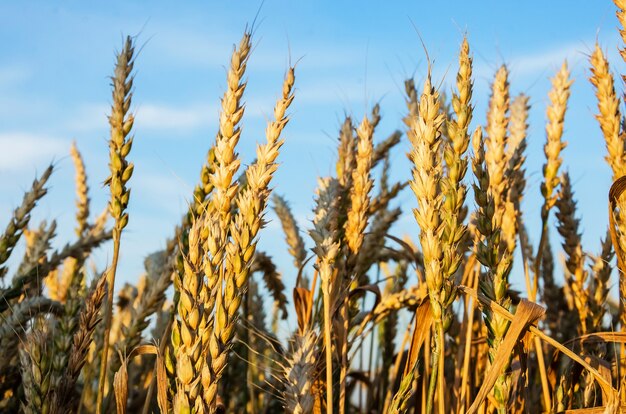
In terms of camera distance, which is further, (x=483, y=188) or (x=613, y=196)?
(x=613, y=196)

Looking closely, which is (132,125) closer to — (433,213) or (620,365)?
Result: (433,213)

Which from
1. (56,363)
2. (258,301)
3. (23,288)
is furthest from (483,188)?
(258,301)

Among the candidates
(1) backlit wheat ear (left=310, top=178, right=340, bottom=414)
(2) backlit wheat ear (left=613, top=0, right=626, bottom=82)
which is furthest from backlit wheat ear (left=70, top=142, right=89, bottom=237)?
(2) backlit wheat ear (left=613, top=0, right=626, bottom=82)

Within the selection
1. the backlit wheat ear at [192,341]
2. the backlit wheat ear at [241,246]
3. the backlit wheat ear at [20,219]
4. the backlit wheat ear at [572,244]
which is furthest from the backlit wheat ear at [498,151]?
the backlit wheat ear at [20,219]

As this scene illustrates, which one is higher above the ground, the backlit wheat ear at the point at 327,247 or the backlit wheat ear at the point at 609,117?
the backlit wheat ear at the point at 609,117

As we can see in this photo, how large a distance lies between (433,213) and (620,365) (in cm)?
103

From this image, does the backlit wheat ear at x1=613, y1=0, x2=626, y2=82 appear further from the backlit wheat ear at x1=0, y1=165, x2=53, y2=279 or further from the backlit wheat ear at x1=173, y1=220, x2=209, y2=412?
the backlit wheat ear at x1=0, y1=165, x2=53, y2=279

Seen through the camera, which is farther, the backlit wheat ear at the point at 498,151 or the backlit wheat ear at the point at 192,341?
the backlit wheat ear at the point at 498,151

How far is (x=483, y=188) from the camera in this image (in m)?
1.70

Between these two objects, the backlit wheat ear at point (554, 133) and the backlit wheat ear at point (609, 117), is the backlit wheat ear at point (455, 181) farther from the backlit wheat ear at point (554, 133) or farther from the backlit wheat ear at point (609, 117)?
the backlit wheat ear at point (554, 133)

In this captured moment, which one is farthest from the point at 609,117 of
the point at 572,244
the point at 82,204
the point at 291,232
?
the point at 82,204

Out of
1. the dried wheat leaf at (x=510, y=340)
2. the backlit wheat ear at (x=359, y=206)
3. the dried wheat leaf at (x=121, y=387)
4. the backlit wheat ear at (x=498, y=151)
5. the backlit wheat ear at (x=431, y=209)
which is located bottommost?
the dried wheat leaf at (x=121, y=387)

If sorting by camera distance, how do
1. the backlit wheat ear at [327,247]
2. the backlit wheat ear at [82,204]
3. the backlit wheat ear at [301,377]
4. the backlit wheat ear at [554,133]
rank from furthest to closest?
the backlit wheat ear at [82,204], the backlit wheat ear at [554,133], the backlit wheat ear at [301,377], the backlit wheat ear at [327,247]

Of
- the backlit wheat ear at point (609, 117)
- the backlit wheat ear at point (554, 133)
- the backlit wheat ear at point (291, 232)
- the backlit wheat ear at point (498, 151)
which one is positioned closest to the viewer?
the backlit wheat ear at point (609, 117)
